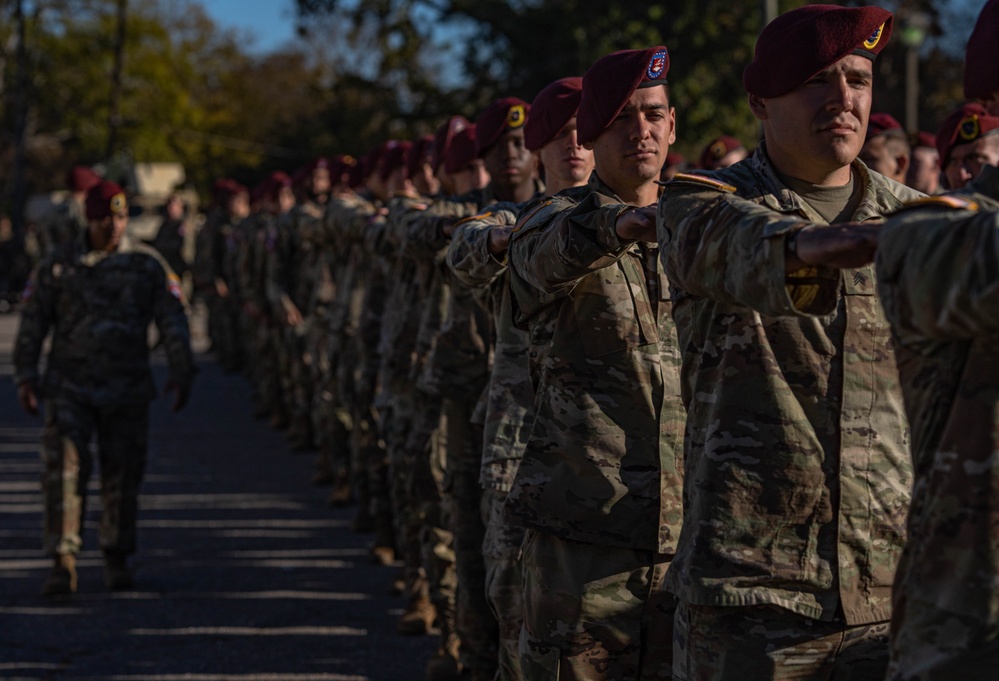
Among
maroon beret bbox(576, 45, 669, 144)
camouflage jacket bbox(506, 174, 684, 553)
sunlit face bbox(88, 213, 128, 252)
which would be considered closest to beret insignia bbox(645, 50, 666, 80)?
maroon beret bbox(576, 45, 669, 144)

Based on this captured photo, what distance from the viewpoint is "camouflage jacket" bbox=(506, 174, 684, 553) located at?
404 centimetres

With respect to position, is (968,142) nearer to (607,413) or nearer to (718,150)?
(718,150)

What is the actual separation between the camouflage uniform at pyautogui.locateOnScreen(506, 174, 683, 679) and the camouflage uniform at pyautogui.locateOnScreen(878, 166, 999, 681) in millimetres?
1513

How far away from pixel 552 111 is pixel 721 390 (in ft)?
6.42

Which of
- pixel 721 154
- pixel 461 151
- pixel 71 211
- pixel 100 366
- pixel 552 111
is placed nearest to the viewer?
pixel 552 111

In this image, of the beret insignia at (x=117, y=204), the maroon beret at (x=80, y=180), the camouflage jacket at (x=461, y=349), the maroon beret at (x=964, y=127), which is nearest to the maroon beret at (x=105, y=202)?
the beret insignia at (x=117, y=204)

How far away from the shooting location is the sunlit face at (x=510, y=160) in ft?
19.9

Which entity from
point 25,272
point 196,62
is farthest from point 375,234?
point 196,62

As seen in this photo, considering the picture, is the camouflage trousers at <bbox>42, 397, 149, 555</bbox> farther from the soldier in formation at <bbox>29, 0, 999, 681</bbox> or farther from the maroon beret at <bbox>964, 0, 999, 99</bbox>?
the maroon beret at <bbox>964, 0, 999, 99</bbox>

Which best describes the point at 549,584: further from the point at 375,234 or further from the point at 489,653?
the point at 375,234

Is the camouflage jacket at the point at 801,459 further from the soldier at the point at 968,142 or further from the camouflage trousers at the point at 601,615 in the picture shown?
the soldier at the point at 968,142

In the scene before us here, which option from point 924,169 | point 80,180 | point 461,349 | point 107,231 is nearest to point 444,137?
point 461,349

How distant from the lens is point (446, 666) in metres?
6.47

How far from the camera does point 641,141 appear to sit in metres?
4.20
